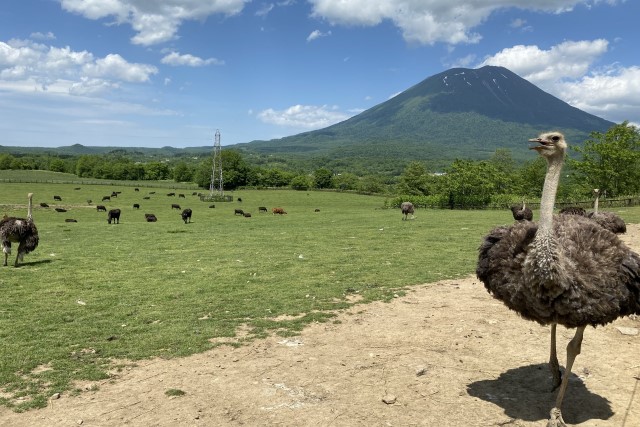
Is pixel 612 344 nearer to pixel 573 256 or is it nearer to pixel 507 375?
pixel 507 375

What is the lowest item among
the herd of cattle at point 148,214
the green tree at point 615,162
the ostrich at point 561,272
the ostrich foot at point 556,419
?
the herd of cattle at point 148,214

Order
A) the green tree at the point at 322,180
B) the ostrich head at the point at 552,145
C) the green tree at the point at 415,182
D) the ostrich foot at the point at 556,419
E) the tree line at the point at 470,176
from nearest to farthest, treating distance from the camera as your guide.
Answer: the ostrich foot at the point at 556,419, the ostrich head at the point at 552,145, the tree line at the point at 470,176, the green tree at the point at 415,182, the green tree at the point at 322,180

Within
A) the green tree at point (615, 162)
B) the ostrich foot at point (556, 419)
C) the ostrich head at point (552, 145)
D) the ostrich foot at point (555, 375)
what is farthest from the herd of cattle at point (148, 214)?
the ostrich foot at point (556, 419)

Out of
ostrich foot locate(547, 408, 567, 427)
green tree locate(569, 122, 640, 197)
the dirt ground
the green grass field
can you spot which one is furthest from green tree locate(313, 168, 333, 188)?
ostrich foot locate(547, 408, 567, 427)

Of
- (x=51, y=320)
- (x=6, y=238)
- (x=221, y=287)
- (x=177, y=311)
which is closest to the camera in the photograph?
(x=51, y=320)

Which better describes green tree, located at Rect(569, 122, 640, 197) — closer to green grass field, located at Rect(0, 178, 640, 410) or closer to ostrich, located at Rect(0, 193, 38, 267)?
green grass field, located at Rect(0, 178, 640, 410)

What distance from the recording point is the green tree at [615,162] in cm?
5512

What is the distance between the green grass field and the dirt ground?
2.62 feet

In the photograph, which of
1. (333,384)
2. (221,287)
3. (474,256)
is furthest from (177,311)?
(474,256)

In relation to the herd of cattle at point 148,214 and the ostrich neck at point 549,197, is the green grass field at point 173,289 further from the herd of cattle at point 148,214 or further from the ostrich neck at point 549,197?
the herd of cattle at point 148,214

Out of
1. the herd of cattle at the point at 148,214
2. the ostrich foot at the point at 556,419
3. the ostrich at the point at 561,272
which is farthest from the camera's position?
the herd of cattle at the point at 148,214

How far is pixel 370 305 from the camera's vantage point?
11.2 metres

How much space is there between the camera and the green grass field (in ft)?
26.9

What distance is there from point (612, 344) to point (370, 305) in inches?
196
